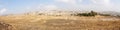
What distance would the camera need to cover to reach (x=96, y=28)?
33.8 m

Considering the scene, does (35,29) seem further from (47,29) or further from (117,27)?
(117,27)

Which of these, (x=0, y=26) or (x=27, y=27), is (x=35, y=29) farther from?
(x=0, y=26)

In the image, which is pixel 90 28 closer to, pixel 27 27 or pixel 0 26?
pixel 27 27

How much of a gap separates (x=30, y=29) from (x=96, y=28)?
8066 mm

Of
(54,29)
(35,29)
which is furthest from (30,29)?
(54,29)

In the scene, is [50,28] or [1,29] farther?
[50,28]

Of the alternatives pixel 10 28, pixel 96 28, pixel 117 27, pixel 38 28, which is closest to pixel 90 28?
pixel 96 28

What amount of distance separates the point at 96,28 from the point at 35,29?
7444mm

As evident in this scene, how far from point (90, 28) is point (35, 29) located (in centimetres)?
672

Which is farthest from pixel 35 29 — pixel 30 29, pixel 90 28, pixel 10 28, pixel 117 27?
pixel 117 27

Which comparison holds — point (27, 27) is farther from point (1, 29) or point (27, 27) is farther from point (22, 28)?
point (1, 29)

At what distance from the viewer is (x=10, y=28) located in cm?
3444

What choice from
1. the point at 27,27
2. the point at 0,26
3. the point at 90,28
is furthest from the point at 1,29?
the point at 90,28

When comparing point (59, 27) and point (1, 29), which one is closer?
point (1, 29)
